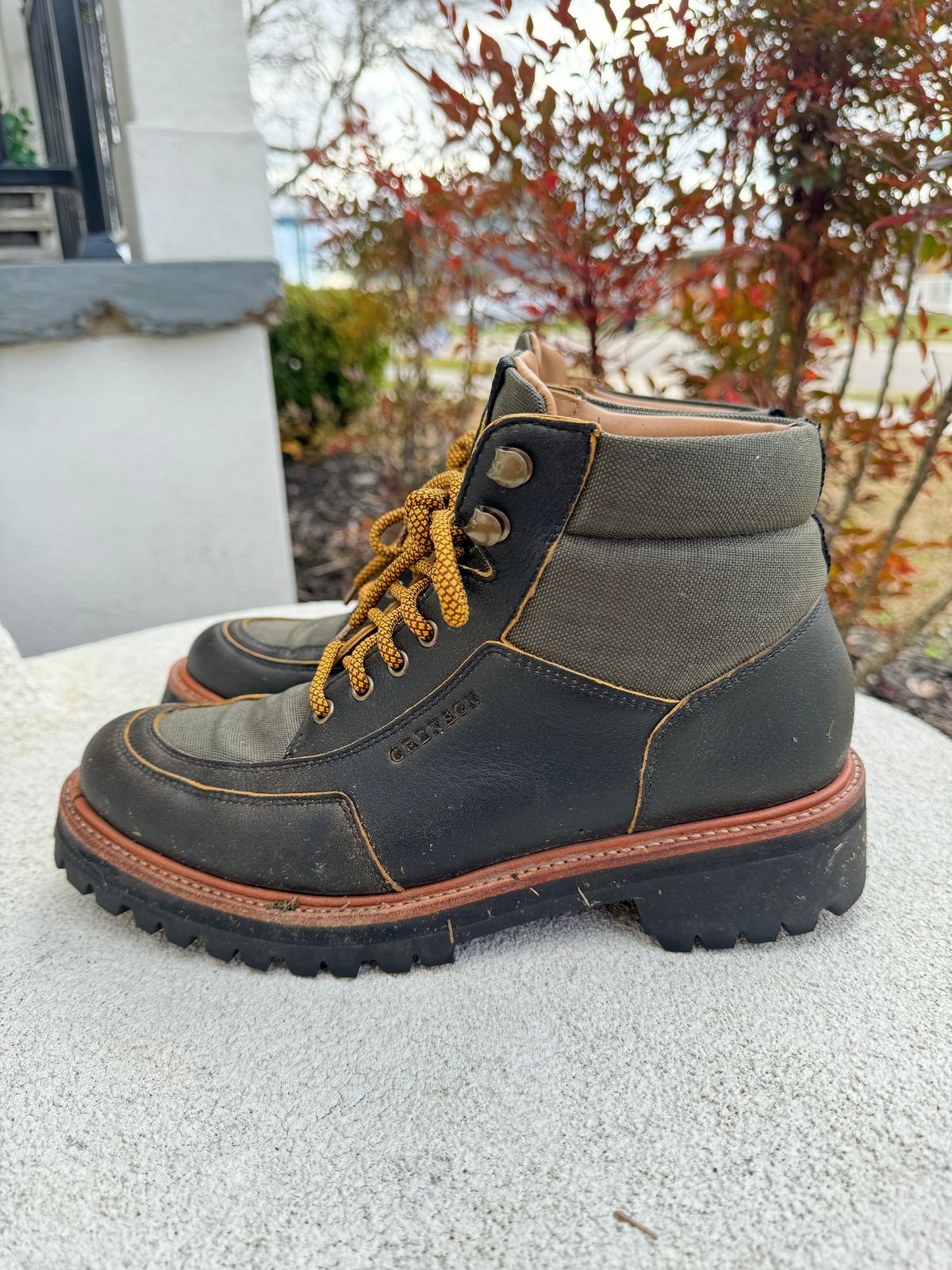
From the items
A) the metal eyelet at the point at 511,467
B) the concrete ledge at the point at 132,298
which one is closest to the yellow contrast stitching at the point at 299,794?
the metal eyelet at the point at 511,467

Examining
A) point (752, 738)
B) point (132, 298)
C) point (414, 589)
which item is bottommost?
point (752, 738)

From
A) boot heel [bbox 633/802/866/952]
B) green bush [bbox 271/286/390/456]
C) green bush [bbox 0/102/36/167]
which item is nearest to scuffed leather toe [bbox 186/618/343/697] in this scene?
boot heel [bbox 633/802/866/952]

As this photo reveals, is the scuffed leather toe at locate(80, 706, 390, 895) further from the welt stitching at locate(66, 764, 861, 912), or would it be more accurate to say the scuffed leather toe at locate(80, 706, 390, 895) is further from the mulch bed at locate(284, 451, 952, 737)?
the mulch bed at locate(284, 451, 952, 737)

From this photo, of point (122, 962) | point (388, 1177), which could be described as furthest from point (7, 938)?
point (388, 1177)

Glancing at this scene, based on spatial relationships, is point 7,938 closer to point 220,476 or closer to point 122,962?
point 122,962

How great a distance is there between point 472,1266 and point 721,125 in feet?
5.58

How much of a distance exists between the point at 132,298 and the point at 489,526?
5.54 ft

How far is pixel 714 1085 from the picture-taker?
796 mm

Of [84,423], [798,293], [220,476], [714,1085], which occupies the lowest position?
[714,1085]

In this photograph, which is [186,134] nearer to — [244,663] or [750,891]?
[244,663]

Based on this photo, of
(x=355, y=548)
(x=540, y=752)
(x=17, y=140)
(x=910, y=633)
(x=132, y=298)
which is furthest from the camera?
(x=355, y=548)

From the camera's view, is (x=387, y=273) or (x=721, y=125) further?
(x=387, y=273)

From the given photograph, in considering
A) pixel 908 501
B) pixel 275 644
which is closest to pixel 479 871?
A: pixel 275 644

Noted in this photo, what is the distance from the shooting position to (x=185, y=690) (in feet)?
4.50
